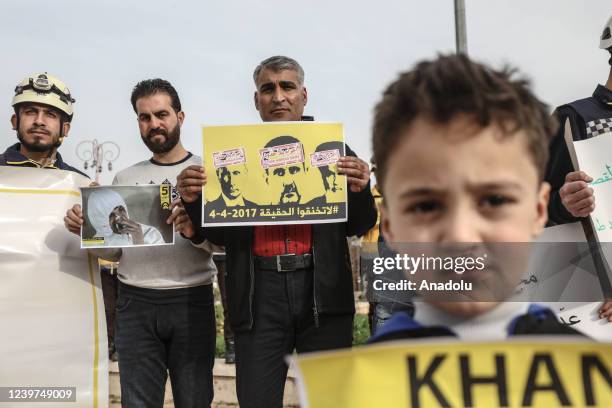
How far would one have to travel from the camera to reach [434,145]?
43.4 inches

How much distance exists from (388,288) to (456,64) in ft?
8.10

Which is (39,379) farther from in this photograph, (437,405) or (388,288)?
(437,405)

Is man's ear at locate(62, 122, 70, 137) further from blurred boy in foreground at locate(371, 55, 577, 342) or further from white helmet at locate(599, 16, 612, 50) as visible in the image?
blurred boy in foreground at locate(371, 55, 577, 342)

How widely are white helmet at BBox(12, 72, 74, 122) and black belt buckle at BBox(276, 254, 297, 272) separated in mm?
1590

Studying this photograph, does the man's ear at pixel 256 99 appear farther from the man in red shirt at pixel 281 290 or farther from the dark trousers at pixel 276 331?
the dark trousers at pixel 276 331

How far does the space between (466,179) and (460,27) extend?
539 cm

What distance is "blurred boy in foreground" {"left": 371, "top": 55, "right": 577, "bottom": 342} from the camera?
108 cm

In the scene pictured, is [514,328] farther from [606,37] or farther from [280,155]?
[606,37]

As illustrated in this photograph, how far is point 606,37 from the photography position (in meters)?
3.27

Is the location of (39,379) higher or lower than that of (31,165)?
lower

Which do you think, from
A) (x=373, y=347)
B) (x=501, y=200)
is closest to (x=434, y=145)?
(x=501, y=200)

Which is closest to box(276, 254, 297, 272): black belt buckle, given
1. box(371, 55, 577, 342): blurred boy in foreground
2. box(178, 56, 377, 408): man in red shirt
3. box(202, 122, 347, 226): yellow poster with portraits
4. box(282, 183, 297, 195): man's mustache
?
box(178, 56, 377, 408): man in red shirt

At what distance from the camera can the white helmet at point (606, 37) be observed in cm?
325

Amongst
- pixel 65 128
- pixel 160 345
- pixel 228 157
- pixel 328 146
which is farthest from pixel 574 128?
pixel 65 128
